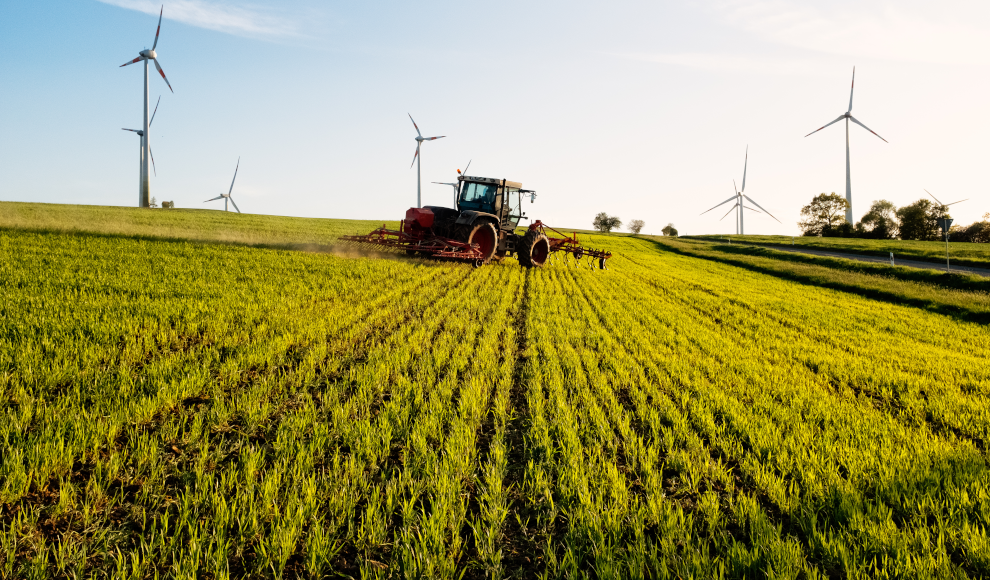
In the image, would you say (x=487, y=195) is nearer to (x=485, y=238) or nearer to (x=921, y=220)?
(x=485, y=238)

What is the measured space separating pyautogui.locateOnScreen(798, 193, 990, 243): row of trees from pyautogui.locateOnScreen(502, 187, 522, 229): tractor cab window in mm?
63008

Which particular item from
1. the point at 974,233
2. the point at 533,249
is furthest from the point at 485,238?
the point at 974,233

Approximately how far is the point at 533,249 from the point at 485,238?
2.63m

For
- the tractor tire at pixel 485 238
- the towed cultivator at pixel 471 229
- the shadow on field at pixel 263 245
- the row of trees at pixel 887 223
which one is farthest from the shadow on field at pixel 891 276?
the row of trees at pixel 887 223

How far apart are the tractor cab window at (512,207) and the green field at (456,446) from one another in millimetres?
9451

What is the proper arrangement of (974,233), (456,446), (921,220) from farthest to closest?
1. (921,220)
2. (974,233)
3. (456,446)

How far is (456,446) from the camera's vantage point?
4109mm

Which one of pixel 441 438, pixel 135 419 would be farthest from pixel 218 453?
pixel 441 438

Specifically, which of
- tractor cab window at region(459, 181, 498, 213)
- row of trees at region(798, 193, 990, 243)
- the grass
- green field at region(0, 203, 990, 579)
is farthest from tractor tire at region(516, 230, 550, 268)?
row of trees at region(798, 193, 990, 243)

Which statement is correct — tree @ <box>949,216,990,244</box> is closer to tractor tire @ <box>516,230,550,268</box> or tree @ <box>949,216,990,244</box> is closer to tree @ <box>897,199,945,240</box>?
tree @ <box>897,199,945,240</box>

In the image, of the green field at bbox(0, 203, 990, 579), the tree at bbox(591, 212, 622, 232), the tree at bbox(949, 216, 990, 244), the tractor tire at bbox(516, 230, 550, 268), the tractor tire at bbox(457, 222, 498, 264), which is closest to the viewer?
the green field at bbox(0, 203, 990, 579)

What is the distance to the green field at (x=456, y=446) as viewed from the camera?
9.40 feet

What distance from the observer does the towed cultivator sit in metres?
16.8

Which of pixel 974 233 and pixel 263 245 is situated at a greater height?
pixel 974 233
